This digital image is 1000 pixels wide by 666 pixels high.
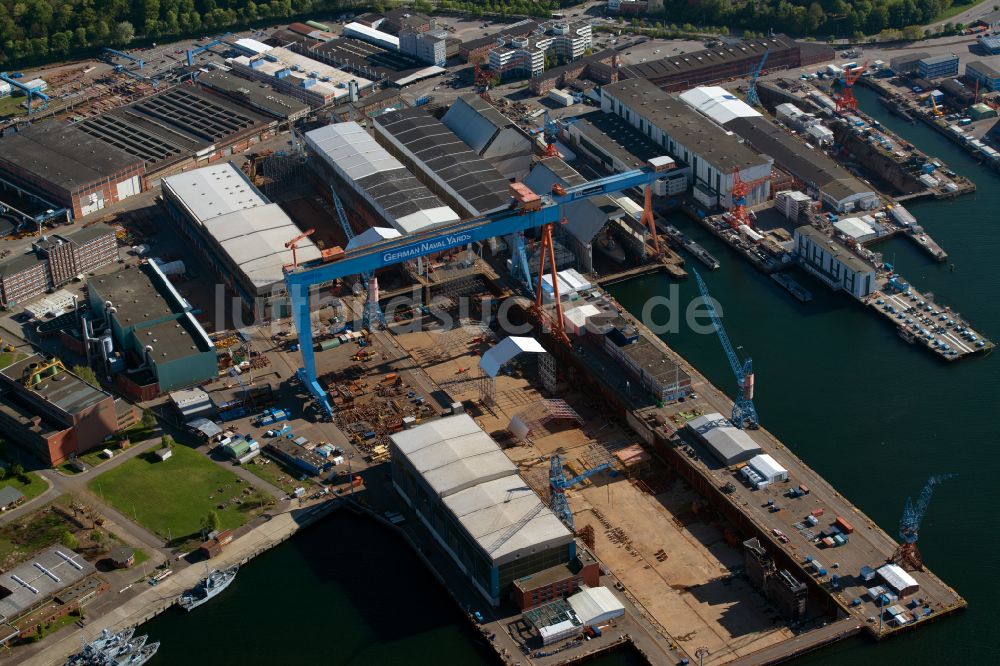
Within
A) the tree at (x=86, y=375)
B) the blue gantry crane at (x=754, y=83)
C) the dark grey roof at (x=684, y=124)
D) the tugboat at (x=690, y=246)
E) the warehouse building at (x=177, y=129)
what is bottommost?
the tugboat at (x=690, y=246)

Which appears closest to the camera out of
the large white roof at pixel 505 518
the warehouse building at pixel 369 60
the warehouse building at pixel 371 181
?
the large white roof at pixel 505 518

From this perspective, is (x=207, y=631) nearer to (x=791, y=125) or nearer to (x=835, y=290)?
(x=835, y=290)

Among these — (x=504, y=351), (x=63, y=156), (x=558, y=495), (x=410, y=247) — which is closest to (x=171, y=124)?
(x=63, y=156)

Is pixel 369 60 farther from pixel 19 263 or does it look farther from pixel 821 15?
pixel 19 263

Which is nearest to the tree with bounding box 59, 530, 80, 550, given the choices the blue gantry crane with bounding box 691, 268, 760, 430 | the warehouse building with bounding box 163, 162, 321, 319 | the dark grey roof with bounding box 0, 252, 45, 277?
the warehouse building with bounding box 163, 162, 321, 319

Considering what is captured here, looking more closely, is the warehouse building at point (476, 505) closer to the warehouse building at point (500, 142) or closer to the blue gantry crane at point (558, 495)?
the blue gantry crane at point (558, 495)

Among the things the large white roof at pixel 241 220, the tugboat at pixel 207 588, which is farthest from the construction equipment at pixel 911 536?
the large white roof at pixel 241 220

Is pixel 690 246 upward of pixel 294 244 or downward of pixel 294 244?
downward

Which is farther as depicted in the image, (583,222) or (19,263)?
(583,222)
